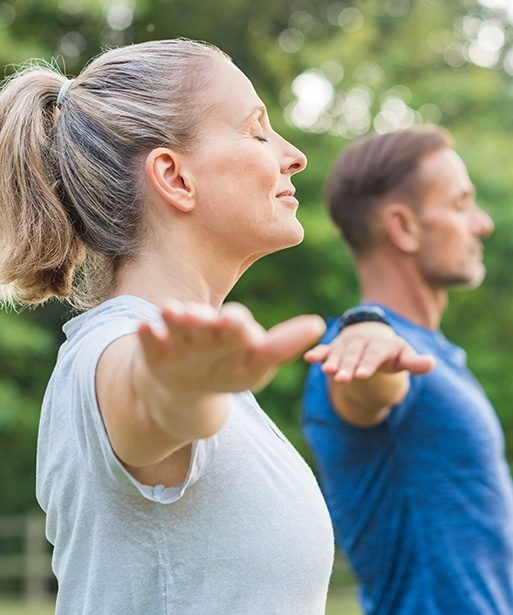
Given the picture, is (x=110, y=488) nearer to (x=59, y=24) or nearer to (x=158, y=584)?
(x=158, y=584)

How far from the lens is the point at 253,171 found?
5.90ft

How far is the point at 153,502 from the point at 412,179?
7.68 feet

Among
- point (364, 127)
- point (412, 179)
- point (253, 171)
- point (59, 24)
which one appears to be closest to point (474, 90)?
point (364, 127)

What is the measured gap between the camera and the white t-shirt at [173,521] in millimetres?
1571

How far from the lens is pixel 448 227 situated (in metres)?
3.65

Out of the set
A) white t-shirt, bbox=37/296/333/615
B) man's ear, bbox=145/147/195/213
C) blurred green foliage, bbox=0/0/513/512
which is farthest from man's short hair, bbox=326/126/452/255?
blurred green foliage, bbox=0/0/513/512

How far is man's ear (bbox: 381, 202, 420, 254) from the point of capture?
3.63m

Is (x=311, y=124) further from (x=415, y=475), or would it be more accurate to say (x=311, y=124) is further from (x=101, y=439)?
(x=101, y=439)

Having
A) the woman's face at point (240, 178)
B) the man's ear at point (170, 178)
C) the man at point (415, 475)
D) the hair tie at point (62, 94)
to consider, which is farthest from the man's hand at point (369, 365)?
the hair tie at point (62, 94)

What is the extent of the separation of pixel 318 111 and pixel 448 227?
11813mm

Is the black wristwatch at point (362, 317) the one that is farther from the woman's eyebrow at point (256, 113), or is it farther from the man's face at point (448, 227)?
the woman's eyebrow at point (256, 113)

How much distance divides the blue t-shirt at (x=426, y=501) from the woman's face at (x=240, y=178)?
1.34m

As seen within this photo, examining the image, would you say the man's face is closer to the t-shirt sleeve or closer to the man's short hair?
the man's short hair

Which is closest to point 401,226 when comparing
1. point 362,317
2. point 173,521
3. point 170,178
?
point 362,317
